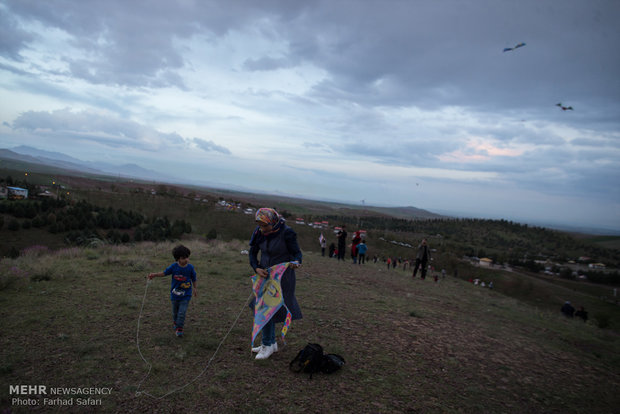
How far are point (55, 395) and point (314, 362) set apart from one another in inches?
131

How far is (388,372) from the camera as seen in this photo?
5047mm

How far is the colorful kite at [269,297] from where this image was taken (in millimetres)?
5000

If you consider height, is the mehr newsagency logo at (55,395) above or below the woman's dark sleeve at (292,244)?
below

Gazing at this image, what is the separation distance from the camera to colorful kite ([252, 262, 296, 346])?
16.4 ft

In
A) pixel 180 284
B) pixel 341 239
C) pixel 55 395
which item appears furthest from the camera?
pixel 341 239

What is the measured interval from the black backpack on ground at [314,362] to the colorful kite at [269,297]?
463mm

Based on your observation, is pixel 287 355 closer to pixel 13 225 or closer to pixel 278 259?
pixel 278 259

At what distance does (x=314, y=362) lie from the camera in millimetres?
4785

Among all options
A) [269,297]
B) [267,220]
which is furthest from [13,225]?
[267,220]

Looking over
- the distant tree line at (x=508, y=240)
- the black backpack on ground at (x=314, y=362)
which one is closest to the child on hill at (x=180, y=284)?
the black backpack on ground at (x=314, y=362)

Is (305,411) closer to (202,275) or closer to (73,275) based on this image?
(202,275)

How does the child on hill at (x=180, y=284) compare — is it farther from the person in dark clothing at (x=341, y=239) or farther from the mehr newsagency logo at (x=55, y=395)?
the person in dark clothing at (x=341, y=239)

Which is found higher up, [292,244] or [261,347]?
[292,244]

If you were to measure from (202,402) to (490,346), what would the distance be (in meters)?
6.00
